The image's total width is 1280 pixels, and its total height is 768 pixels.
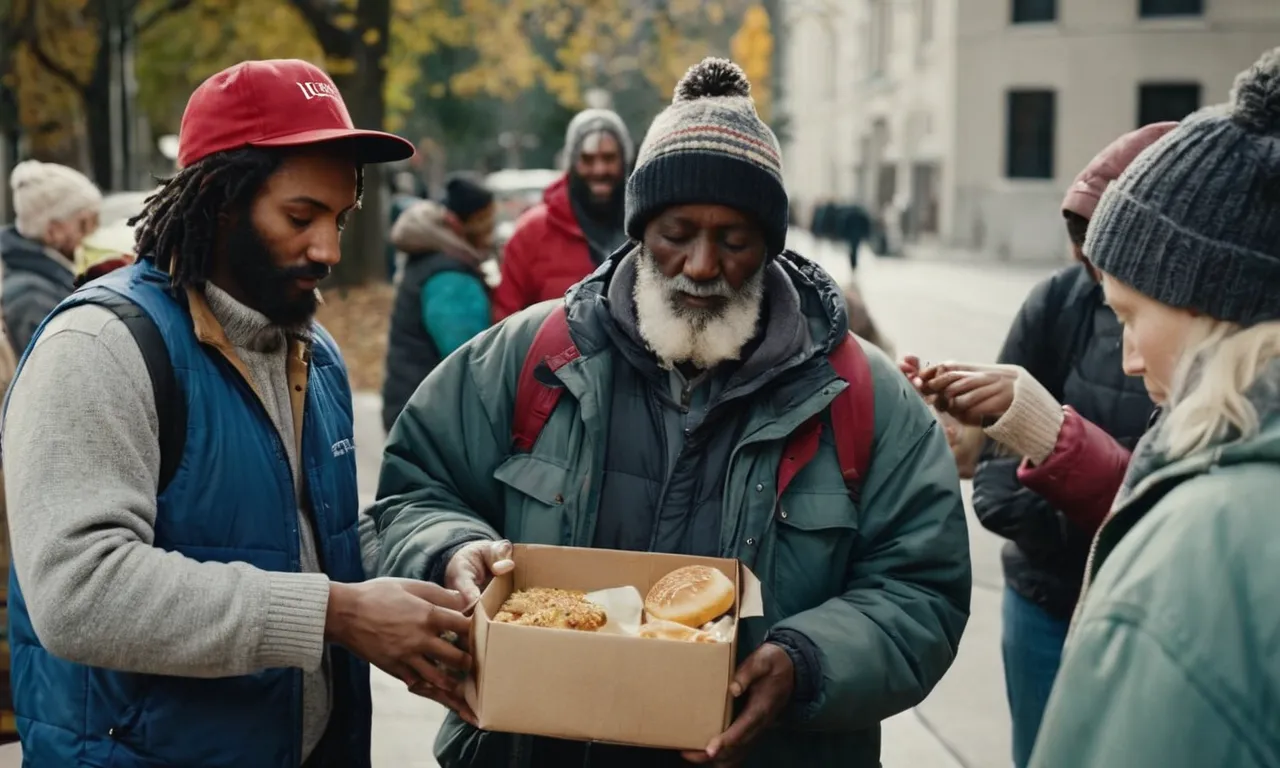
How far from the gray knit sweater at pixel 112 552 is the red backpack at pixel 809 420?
597 millimetres

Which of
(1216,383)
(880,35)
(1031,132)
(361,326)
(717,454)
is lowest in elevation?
(1031,132)

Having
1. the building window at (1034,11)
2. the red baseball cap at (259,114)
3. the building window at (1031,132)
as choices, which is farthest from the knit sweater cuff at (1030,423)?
the building window at (1034,11)

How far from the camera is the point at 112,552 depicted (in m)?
2.21

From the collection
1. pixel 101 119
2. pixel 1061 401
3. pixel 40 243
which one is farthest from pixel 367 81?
pixel 1061 401

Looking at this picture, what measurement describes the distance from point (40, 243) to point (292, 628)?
485 centimetres

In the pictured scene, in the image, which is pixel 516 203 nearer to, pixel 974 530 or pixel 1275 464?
pixel 974 530

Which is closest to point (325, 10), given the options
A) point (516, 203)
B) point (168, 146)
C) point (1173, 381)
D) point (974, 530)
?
point (168, 146)

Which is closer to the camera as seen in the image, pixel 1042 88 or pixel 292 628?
pixel 292 628

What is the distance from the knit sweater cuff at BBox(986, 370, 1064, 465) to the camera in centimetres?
309

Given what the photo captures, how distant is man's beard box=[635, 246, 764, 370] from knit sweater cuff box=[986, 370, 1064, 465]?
0.66 m

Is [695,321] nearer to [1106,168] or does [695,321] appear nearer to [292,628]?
[292,628]

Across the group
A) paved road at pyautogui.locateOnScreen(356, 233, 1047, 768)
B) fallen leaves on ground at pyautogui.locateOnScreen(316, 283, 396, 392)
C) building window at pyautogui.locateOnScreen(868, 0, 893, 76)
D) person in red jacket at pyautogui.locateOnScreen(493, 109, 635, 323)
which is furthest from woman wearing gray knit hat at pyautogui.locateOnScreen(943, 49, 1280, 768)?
building window at pyautogui.locateOnScreen(868, 0, 893, 76)

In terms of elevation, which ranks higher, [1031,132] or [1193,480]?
[1193,480]

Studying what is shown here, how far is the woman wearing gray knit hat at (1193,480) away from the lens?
1630 mm
